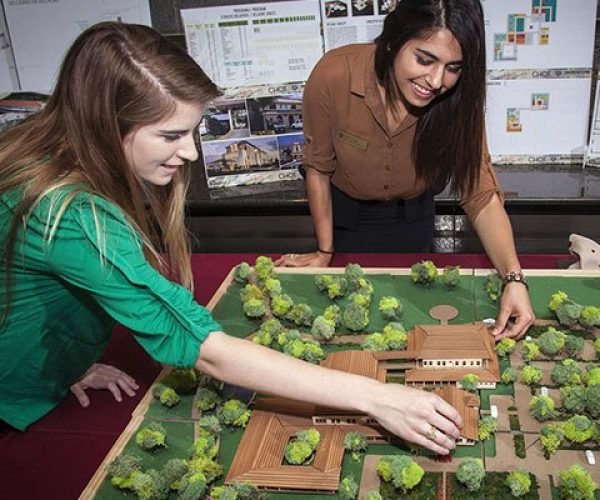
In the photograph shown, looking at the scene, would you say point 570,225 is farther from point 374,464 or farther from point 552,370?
point 374,464

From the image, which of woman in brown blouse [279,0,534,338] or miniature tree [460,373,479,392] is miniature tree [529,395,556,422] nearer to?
miniature tree [460,373,479,392]

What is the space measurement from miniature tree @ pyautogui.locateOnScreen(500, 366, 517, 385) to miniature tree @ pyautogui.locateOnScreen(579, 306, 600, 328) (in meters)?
0.29

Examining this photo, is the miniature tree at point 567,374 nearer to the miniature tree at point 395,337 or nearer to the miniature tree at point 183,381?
the miniature tree at point 395,337

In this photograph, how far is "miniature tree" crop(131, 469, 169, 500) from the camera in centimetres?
133

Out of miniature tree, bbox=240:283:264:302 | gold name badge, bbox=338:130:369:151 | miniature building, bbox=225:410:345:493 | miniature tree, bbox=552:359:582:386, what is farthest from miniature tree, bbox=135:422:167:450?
gold name badge, bbox=338:130:369:151

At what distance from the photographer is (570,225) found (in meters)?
3.19

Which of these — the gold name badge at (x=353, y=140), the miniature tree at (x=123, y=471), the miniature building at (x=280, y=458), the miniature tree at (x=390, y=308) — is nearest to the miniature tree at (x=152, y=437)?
the miniature tree at (x=123, y=471)

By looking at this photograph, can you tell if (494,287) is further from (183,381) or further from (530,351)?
(183,381)

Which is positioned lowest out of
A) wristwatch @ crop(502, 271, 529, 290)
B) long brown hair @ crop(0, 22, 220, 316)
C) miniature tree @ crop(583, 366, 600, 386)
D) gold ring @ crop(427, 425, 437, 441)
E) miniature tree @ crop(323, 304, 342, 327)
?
miniature tree @ crop(583, 366, 600, 386)

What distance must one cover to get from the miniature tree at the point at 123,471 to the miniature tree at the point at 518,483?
0.74 metres

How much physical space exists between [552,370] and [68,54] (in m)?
1.27

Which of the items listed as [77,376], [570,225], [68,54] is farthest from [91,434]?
[570,225]

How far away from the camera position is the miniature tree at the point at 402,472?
4.23ft

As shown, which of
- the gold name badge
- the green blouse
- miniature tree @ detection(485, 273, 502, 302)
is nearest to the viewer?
the green blouse
